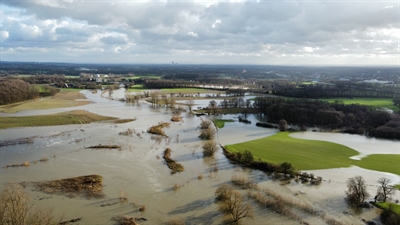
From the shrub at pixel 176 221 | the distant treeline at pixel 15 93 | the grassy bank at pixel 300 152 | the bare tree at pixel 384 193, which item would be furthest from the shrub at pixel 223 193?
the distant treeline at pixel 15 93

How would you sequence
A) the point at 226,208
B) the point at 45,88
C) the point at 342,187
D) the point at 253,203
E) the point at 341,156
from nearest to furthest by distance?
the point at 226,208, the point at 253,203, the point at 342,187, the point at 341,156, the point at 45,88

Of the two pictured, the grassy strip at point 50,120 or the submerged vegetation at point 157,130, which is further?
the grassy strip at point 50,120

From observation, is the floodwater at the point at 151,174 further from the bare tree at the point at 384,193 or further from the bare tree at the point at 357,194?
the bare tree at the point at 384,193

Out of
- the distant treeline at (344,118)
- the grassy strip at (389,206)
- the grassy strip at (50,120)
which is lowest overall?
the grassy strip at (389,206)

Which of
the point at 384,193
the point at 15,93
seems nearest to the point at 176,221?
the point at 384,193

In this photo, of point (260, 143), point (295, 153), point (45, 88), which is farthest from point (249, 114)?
point (45, 88)

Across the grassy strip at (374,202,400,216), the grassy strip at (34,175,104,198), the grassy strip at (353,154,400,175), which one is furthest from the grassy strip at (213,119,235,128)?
the grassy strip at (374,202,400,216)

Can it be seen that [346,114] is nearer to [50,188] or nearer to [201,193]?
[201,193]
